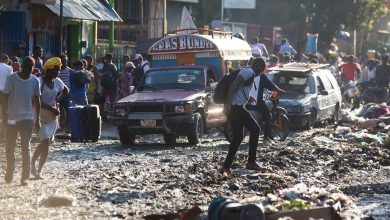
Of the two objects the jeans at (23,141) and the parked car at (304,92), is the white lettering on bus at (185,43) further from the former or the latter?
the jeans at (23,141)

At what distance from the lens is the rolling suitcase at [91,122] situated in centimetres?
1852

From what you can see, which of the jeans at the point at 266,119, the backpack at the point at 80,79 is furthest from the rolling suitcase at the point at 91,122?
the jeans at the point at 266,119

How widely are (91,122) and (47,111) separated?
17.8ft

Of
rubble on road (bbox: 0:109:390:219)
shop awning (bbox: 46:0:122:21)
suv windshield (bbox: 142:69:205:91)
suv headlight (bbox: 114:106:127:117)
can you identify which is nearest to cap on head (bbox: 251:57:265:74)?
rubble on road (bbox: 0:109:390:219)

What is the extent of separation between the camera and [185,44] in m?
22.1

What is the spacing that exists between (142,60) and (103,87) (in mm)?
2811

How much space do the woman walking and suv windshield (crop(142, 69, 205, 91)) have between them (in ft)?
19.2

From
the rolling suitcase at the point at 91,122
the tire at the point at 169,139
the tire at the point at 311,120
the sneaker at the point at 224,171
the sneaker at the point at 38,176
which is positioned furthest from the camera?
the tire at the point at 311,120

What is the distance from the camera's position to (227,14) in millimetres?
52719

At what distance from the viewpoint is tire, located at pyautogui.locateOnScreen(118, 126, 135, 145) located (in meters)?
18.6

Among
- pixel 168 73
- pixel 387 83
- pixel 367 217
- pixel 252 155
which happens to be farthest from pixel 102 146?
pixel 387 83

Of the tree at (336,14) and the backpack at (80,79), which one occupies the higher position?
the tree at (336,14)

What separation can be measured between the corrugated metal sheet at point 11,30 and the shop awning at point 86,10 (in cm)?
105

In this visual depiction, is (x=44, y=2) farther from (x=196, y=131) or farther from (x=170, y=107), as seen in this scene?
(x=196, y=131)
